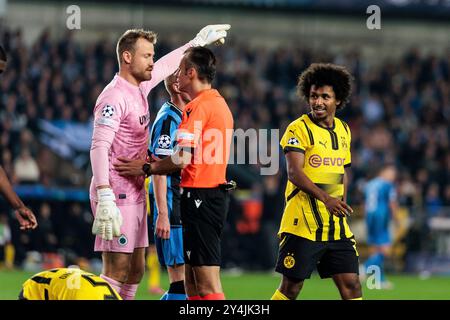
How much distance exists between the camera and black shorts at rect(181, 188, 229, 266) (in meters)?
7.73

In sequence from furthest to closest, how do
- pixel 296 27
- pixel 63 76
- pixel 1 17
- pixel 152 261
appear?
pixel 296 27 < pixel 1 17 < pixel 63 76 < pixel 152 261

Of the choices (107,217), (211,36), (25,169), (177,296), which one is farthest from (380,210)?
(107,217)

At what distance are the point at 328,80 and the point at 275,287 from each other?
24.0ft

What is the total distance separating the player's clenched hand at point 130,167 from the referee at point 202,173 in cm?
10

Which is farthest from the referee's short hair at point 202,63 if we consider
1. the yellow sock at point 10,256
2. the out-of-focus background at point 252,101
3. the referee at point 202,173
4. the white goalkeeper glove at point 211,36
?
the yellow sock at point 10,256

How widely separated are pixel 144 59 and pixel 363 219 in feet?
41.1

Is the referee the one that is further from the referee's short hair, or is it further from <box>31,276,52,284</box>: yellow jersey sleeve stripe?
<box>31,276,52,284</box>: yellow jersey sleeve stripe

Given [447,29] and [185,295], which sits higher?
[447,29]

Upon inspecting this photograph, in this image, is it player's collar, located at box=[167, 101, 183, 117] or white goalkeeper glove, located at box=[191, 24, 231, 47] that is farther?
player's collar, located at box=[167, 101, 183, 117]

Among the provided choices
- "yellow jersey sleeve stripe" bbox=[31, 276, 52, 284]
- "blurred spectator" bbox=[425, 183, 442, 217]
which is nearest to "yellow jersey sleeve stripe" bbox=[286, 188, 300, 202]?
"yellow jersey sleeve stripe" bbox=[31, 276, 52, 284]

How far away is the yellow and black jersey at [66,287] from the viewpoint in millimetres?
6871

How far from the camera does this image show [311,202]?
843 cm
